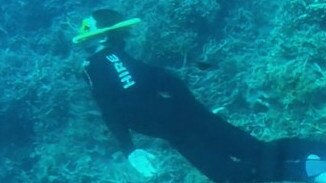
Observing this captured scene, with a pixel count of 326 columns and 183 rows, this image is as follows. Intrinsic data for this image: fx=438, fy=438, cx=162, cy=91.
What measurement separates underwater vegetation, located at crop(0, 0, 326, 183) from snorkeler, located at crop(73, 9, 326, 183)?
4.35ft

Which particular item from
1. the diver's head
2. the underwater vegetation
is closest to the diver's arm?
the diver's head

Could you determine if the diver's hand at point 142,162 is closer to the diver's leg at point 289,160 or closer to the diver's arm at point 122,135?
the diver's arm at point 122,135

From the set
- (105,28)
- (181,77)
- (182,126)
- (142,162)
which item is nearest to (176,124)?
(182,126)

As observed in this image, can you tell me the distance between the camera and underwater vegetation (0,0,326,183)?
18.0 feet

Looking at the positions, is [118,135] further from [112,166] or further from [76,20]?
[76,20]

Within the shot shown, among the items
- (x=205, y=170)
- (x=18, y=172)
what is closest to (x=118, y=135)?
(x=205, y=170)

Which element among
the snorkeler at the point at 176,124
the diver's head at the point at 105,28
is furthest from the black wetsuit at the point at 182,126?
the diver's head at the point at 105,28

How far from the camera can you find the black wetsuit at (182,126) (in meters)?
3.87

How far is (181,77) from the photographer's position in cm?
696

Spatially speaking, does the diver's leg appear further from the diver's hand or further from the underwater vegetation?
the underwater vegetation

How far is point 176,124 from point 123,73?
2.43ft

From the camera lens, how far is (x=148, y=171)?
4.14 metres

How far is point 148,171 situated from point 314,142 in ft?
5.06

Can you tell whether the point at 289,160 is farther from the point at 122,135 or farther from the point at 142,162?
the point at 122,135
